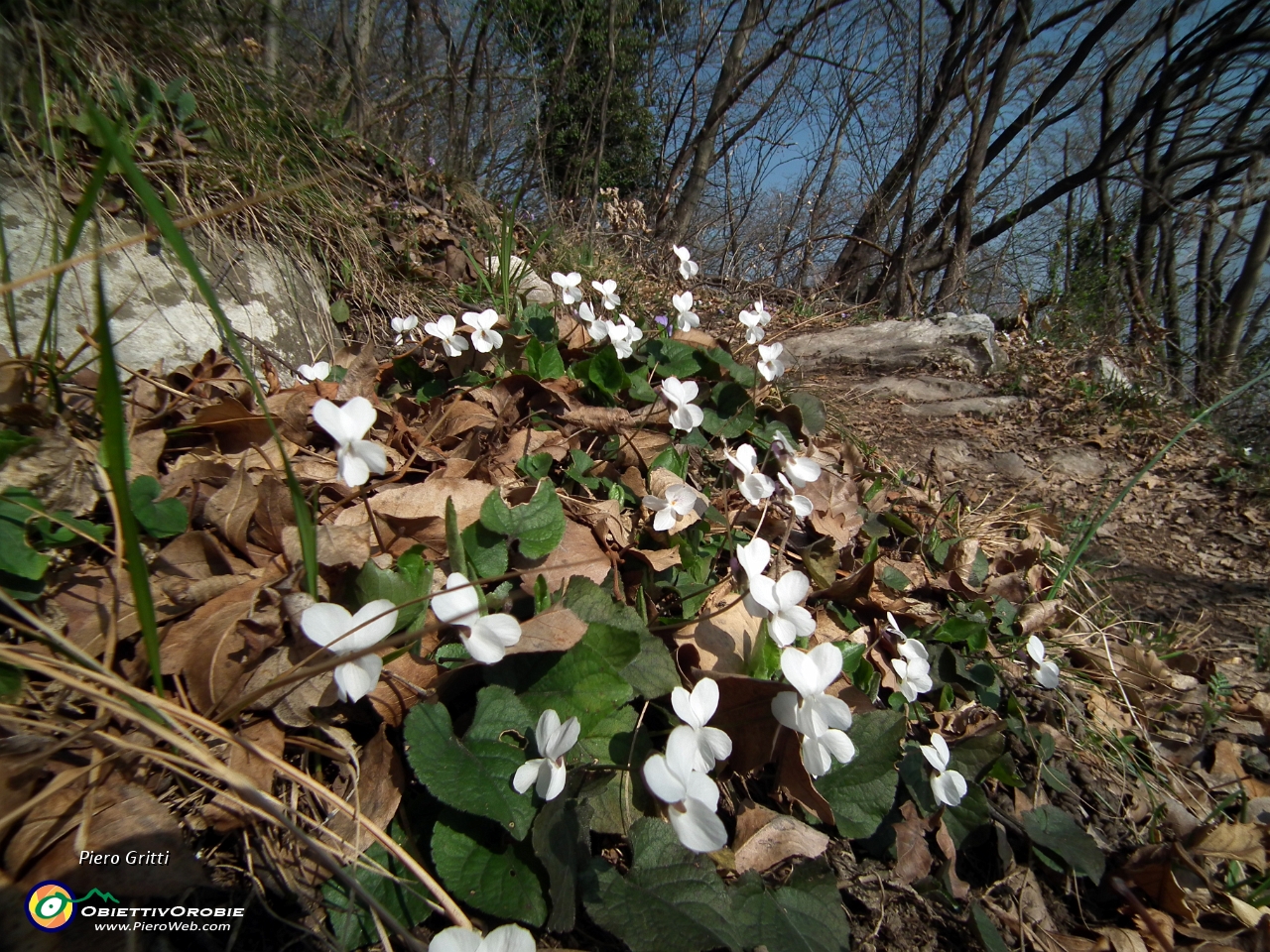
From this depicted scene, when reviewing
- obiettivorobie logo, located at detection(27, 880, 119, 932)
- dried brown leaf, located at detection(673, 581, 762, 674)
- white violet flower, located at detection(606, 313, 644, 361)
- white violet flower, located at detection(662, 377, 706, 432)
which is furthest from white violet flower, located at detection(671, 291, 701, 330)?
obiettivorobie logo, located at detection(27, 880, 119, 932)

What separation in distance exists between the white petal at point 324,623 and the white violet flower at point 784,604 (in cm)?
57

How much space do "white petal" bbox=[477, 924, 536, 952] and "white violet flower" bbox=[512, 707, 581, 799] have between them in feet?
0.45

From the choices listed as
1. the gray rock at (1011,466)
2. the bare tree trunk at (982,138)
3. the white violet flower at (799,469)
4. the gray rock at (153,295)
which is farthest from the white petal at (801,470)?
the bare tree trunk at (982,138)

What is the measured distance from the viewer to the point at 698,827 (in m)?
0.74

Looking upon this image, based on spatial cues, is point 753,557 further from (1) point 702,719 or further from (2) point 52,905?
(2) point 52,905

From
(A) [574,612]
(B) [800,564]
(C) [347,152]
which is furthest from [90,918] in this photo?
(C) [347,152]

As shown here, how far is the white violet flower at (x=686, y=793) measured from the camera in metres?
0.72

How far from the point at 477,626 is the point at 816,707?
0.46m

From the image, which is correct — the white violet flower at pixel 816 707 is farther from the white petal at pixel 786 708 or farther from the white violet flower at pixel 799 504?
the white violet flower at pixel 799 504

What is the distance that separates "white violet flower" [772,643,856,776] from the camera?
0.81 metres

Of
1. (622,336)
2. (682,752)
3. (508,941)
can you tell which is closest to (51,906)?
(508,941)

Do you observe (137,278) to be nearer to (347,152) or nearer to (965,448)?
(347,152)

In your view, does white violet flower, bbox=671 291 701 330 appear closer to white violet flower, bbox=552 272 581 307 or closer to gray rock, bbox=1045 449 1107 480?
white violet flower, bbox=552 272 581 307

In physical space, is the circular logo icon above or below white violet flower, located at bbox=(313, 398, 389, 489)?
below
